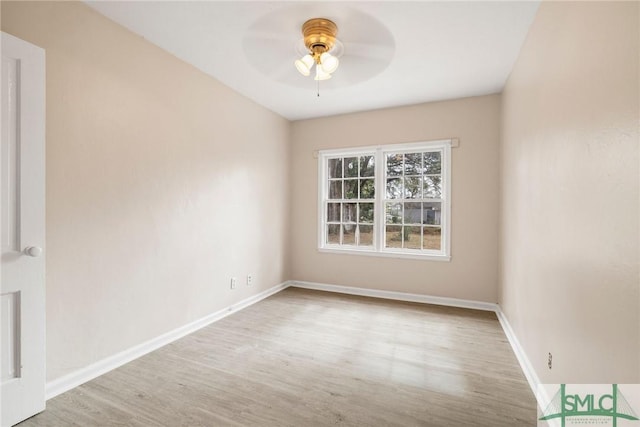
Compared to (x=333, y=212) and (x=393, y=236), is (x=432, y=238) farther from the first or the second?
(x=333, y=212)

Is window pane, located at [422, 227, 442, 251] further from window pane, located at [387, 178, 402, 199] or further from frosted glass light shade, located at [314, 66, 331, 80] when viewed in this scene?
frosted glass light shade, located at [314, 66, 331, 80]

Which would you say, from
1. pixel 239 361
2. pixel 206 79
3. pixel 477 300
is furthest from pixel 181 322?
pixel 477 300

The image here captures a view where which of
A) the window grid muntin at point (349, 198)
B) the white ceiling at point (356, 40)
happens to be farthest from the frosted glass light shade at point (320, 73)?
the window grid muntin at point (349, 198)

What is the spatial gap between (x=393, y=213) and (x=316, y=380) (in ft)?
8.63

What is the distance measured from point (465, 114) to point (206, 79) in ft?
10.2

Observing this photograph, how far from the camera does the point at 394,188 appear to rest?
13.8ft

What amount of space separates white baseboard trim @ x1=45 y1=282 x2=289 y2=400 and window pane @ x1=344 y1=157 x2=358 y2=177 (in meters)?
2.44

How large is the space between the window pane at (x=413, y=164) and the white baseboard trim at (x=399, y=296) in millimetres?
1685

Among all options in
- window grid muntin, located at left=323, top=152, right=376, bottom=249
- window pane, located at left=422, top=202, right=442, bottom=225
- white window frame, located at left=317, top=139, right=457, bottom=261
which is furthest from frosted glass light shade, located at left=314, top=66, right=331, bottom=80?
window pane, located at left=422, top=202, right=442, bottom=225

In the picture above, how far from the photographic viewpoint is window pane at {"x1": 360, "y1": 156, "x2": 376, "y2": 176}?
432 centimetres

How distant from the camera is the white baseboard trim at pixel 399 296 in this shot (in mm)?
3673

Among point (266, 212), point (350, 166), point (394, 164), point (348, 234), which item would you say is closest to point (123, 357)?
point (266, 212)

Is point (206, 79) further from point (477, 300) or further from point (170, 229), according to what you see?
point (477, 300)

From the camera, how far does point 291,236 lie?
472 centimetres
